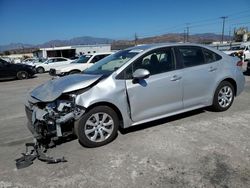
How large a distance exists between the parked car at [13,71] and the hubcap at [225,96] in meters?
15.1

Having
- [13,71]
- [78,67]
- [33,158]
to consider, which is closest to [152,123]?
[33,158]

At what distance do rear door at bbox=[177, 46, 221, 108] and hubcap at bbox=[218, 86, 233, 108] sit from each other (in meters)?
0.36

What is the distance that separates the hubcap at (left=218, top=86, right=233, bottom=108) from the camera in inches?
235

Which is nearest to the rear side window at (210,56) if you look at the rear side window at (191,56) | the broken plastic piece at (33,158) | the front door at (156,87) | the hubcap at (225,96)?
the rear side window at (191,56)

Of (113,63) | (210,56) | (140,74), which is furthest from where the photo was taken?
(210,56)

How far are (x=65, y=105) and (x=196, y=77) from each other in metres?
2.71

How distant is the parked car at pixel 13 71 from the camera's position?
1729 centimetres

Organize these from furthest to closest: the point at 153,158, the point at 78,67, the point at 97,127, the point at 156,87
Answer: the point at 78,67
the point at 156,87
the point at 97,127
the point at 153,158

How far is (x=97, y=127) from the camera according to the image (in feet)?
14.5

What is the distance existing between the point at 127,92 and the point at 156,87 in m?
0.60

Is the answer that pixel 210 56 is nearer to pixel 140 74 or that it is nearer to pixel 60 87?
pixel 140 74

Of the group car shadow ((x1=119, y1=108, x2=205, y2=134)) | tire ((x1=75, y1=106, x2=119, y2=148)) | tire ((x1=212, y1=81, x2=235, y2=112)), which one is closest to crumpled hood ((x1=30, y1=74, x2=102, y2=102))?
tire ((x1=75, y1=106, x2=119, y2=148))

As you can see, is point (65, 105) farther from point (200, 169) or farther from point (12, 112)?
point (12, 112)

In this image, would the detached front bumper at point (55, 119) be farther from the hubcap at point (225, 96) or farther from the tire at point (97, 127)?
the hubcap at point (225, 96)
